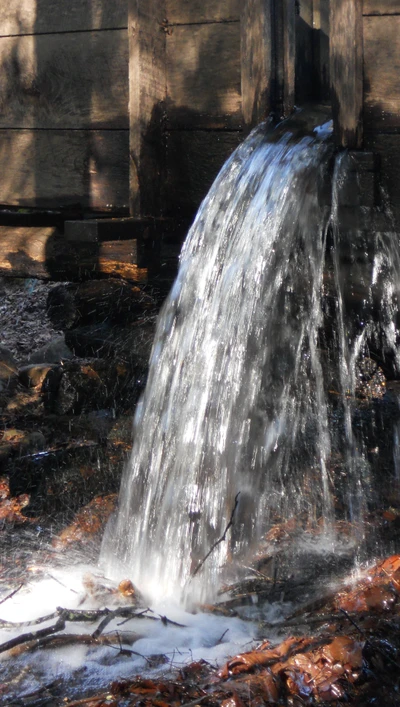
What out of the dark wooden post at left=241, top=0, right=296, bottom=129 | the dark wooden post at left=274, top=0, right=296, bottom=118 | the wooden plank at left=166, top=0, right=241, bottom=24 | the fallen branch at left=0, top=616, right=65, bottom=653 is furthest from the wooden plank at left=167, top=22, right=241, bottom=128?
the fallen branch at left=0, top=616, right=65, bottom=653

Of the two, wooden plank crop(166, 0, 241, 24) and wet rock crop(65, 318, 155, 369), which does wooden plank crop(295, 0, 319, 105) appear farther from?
wet rock crop(65, 318, 155, 369)

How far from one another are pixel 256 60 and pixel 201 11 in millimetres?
579

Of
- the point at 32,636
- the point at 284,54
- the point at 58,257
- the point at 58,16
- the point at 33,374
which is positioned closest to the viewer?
the point at 32,636

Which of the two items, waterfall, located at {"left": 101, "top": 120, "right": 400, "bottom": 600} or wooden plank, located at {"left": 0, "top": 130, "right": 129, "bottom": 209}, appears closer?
waterfall, located at {"left": 101, "top": 120, "right": 400, "bottom": 600}

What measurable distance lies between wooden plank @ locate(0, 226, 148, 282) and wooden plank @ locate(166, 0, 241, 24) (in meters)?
1.48

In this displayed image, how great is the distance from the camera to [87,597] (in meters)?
3.18

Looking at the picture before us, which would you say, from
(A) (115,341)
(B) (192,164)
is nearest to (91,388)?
(A) (115,341)

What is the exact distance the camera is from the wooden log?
5.03 meters

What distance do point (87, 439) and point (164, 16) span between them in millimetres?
2736

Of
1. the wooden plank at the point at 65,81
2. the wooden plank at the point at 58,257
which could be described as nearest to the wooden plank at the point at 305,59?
Answer: the wooden plank at the point at 65,81

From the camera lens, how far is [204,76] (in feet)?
15.9

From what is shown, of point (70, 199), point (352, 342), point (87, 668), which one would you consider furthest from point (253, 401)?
point (70, 199)

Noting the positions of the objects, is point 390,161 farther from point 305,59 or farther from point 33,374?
point 33,374

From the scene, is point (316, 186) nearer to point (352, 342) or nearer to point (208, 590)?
point (352, 342)
